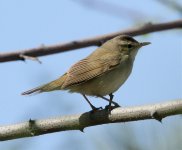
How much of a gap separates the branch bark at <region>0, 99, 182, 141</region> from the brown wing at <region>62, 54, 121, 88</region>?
105 centimetres

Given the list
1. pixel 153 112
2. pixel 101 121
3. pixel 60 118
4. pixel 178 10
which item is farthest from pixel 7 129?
pixel 178 10

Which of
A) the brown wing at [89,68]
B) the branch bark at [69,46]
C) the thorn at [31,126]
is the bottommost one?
the thorn at [31,126]

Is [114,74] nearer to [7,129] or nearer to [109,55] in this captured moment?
[109,55]

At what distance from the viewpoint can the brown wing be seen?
12.1 feet

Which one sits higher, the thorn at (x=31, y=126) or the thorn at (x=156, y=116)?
the thorn at (x=156, y=116)

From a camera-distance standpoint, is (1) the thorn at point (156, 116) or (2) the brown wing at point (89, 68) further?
(2) the brown wing at point (89, 68)

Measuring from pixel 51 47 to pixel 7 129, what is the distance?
2.04 ft

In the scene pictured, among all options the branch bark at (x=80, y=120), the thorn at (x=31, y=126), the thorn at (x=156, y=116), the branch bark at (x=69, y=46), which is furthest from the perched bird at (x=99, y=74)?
the thorn at (x=156, y=116)

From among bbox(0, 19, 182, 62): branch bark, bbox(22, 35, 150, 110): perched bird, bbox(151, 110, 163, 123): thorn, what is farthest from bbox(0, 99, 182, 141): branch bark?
bbox(22, 35, 150, 110): perched bird

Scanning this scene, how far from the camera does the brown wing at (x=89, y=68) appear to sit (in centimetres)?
368

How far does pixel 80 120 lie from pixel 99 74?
1.28 meters

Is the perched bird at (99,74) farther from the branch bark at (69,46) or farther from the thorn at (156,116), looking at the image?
the thorn at (156,116)

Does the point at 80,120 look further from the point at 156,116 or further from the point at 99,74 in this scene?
the point at 99,74

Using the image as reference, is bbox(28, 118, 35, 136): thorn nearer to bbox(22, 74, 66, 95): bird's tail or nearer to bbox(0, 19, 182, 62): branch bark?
bbox(0, 19, 182, 62): branch bark
